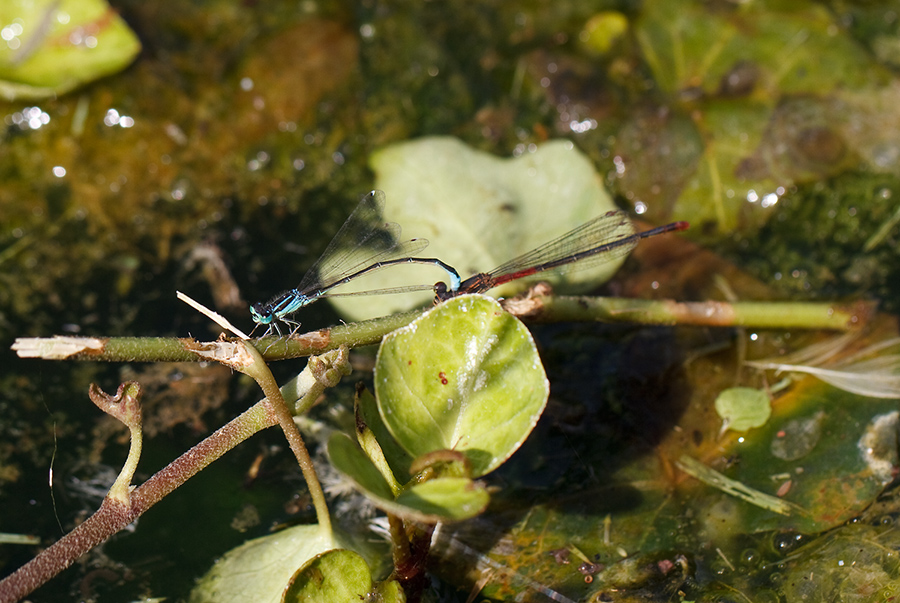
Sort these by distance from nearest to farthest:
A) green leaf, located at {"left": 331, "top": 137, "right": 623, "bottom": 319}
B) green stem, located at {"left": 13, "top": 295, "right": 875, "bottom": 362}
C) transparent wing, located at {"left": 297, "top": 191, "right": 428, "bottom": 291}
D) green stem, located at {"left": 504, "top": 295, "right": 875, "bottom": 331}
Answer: green stem, located at {"left": 13, "top": 295, "right": 875, "bottom": 362} → green stem, located at {"left": 504, "top": 295, "right": 875, "bottom": 331} → green leaf, located at {"left": 331, "top": 137, "right": 623, "bottom": 319} → transparent wing, located at {"left": 297, "top": 191, "right": 428, "bottom": 291}

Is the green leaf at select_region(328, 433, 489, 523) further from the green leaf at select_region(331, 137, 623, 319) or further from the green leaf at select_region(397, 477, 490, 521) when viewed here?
the green leaf at select_region(331, 137, 623, 319)

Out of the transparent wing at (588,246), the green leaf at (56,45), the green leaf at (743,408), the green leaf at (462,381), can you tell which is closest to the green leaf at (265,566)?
the green leaf at (462,381)

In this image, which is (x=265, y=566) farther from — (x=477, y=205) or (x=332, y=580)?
(x=477, y=205)

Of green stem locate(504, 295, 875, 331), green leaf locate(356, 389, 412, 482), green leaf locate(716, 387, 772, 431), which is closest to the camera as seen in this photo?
green leaf locate(356, 389, 412, 482)

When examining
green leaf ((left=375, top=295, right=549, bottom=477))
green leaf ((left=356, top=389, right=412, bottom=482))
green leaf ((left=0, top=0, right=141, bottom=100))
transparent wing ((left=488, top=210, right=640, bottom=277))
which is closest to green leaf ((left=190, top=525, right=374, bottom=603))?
green leaf ((left=356, top=389, right=412, bottom=482))

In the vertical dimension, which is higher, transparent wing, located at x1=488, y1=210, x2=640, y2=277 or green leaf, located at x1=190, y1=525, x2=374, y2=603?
transparent wing, located at x1=488, y1=210, x2=640, y2=277

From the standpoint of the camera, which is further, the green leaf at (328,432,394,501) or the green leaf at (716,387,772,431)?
the green leaf at (716,387,772,431)
